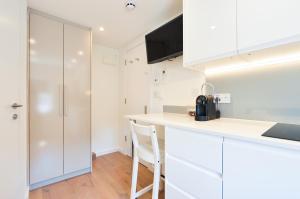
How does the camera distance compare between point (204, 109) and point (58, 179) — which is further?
point (58, 179)

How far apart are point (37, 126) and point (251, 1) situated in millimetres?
2526

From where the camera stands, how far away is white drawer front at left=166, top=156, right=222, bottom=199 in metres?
0.93

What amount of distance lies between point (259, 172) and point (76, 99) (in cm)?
226

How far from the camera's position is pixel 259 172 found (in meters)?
0.75

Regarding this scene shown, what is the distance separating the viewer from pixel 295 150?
0.65 m

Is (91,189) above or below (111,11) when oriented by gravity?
below

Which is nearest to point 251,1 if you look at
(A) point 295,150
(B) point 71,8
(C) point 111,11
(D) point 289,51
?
(D) point 289,51

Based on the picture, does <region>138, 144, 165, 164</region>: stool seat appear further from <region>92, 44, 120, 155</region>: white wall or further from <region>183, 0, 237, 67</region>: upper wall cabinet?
<region>92, 44, 120, 155</region>: white wall

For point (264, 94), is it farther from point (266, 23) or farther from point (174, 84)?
point (174, 84)

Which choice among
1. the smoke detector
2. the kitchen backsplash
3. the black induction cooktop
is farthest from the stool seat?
the smoke detector

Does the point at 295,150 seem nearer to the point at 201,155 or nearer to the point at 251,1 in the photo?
the point at 201,155

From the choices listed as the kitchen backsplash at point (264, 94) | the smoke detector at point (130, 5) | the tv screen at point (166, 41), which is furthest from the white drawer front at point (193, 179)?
the smoke detector at point (130, 5)
